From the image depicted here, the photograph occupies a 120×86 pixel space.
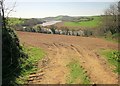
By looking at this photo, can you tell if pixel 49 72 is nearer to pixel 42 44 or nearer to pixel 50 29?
pixel 42 44

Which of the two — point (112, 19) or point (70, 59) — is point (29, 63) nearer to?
point (70, 59)

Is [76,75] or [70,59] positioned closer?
[76,75]

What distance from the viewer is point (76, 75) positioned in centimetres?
1416

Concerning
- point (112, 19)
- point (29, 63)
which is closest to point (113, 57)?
point (29, 63)

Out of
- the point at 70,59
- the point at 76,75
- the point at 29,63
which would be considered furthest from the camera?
the point at 70,59

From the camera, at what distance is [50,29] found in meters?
32.5

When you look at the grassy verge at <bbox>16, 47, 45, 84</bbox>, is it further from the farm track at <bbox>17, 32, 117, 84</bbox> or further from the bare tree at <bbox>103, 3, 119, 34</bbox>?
the bare tree at <bbox>103, 3, 119, 34</bbox>

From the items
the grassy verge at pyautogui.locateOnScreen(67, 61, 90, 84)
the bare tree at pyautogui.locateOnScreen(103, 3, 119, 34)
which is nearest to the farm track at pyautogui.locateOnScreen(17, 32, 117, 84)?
the grassy verge at pyautogui.locateOnScreen(67, 61, 90, 84)

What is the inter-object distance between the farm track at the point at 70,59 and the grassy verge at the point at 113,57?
1.23 ft

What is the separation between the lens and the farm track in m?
13.8

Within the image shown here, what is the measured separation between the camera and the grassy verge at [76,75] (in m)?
13.3

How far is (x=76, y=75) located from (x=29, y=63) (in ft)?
11.1

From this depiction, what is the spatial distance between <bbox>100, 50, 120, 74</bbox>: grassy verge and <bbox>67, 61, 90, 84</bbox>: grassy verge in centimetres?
200

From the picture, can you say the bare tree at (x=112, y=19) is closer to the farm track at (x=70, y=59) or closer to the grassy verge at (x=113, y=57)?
the farm track at (x=70, y=59)
